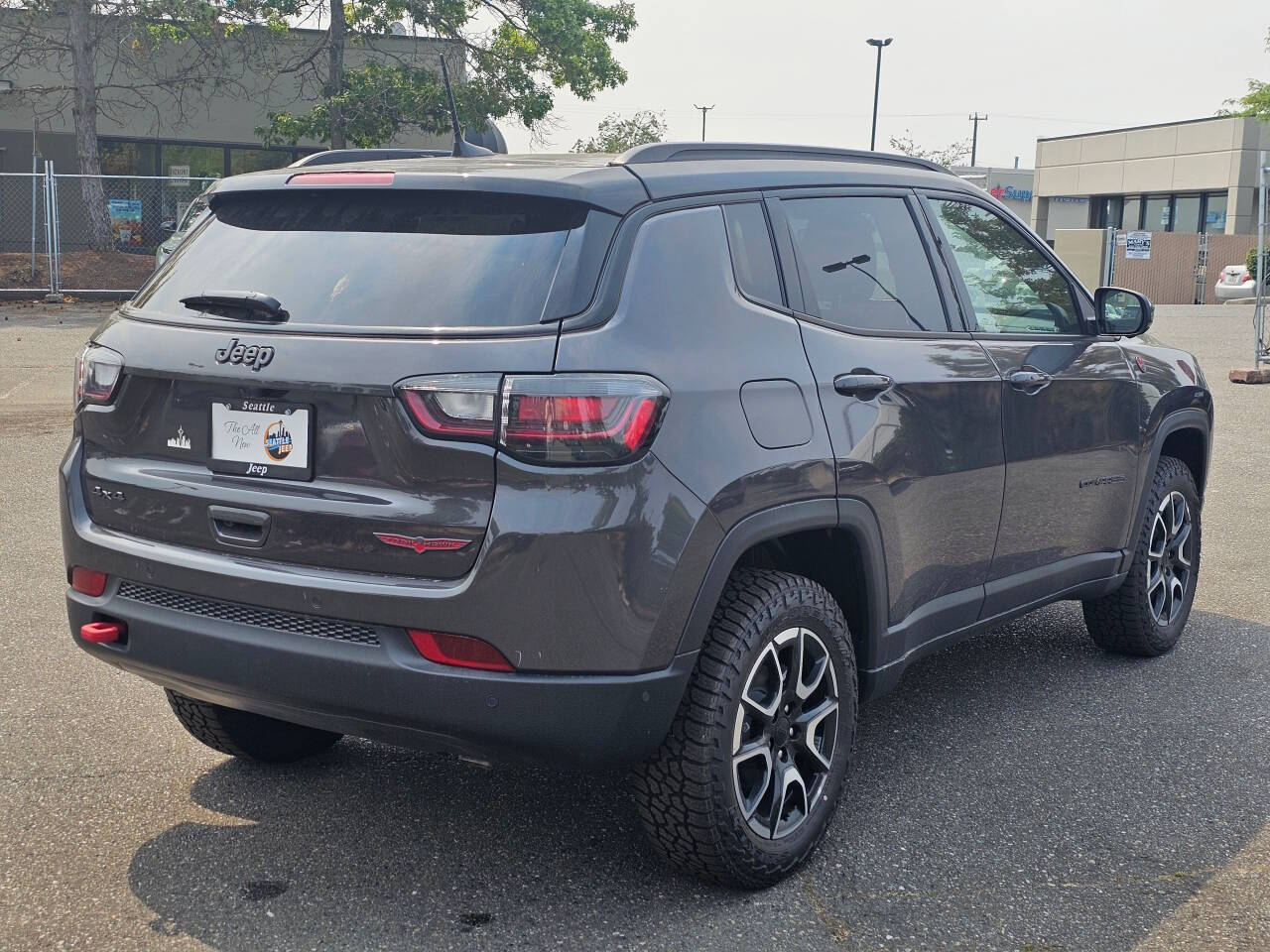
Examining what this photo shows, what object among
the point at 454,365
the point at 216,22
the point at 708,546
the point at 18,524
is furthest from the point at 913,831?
the point at 216,22

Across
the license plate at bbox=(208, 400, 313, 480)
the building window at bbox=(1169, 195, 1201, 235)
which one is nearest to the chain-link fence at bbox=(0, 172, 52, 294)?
the license plate at bbox=(208, 400, 313, 480)

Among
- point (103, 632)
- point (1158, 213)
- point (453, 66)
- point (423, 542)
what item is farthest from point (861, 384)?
point (1158, 213)

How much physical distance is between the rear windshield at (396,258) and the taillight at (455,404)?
157 millimetres

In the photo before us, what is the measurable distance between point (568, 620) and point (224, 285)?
4.11 feet

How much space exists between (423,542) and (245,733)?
1407 millimetres

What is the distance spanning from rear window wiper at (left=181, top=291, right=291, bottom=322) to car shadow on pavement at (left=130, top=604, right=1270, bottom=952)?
137 centimetres

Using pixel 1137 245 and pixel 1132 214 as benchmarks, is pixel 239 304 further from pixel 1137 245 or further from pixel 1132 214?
pixel 1132 214

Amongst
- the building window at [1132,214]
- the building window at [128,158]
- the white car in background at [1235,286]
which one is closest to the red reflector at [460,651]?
the building window at [128,158]

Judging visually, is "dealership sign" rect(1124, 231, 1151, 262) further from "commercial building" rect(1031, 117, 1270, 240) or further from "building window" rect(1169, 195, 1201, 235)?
"building window" rect(1169, 195, 1201, 235)

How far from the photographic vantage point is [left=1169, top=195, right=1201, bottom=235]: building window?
4853cm

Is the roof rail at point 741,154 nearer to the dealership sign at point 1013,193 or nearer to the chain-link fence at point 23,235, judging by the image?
the chain-link fence at point 23,235

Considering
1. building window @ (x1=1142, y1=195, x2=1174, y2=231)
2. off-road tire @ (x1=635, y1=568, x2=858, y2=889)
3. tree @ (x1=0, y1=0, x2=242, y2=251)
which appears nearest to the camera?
off-road tire @ (x1=635, y1=568, x2=858, y2=889)

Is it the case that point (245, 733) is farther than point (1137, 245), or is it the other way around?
point (1137, 245)

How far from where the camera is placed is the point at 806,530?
3451mm
